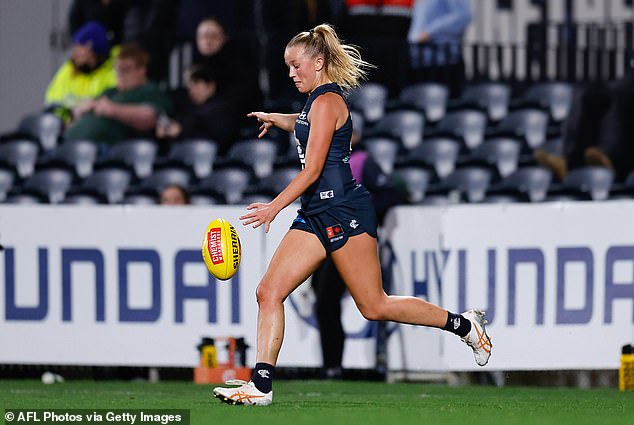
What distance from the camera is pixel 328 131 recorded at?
8.77 meters

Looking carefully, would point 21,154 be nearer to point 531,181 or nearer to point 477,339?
point 531,181

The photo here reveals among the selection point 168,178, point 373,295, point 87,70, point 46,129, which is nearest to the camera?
point 373,295

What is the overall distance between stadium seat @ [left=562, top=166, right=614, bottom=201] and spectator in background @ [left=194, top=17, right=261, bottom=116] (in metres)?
3.56

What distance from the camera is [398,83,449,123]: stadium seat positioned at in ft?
56.3

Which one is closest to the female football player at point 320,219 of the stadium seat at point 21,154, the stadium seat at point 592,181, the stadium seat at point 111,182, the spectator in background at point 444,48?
the stadium seat at point 592,181

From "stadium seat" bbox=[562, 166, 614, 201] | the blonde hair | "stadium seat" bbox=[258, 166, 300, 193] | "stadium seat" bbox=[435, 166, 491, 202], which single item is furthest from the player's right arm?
"stadium seat" bbox=[435, 166, 491, 202]

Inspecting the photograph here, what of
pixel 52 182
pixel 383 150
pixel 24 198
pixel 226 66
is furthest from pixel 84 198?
pixel 383 150

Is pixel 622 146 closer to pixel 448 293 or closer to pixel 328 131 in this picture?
pixel 448 293

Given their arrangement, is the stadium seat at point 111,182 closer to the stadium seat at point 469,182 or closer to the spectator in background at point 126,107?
the spectator in background at point 126,107

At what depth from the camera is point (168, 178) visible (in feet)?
51.9

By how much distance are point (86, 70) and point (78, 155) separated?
4.55ft

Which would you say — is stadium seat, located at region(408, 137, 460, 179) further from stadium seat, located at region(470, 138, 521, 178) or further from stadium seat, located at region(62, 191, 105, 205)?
stadium seat, located at region(62, 191, 105, 205)

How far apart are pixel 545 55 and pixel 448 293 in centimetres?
642

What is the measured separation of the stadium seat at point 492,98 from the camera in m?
17.1
